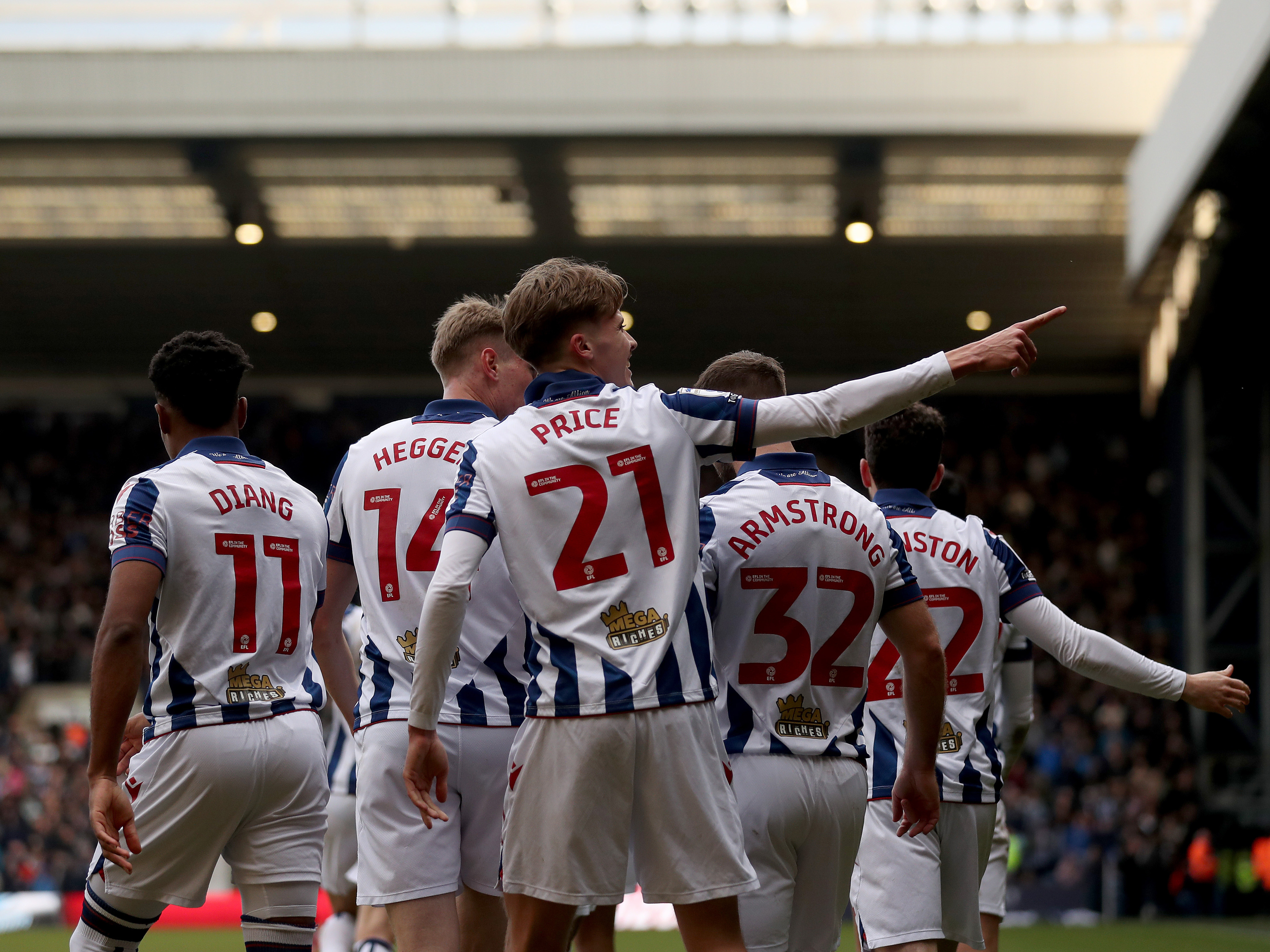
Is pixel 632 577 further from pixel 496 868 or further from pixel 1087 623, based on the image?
pixel 1087 623

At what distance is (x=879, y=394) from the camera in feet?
10.5

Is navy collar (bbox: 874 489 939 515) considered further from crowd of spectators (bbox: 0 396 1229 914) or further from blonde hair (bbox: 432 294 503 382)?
crowd of spectators (bbox: 0 396 1229 914)

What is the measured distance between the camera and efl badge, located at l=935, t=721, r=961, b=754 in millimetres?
4559

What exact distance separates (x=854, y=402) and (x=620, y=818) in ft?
3.58

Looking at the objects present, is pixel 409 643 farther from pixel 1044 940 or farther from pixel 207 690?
pixel 1044 940

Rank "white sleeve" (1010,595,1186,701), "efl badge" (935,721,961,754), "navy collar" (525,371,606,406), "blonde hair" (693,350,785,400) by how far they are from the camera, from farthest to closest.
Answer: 1. "efl badge" (935,721,961,754)
2. "white sleeve" (1010,595,1186,701)
3. "blonde hair" (693,350,785,400)
4. "navy collar" (525,371,606,406)

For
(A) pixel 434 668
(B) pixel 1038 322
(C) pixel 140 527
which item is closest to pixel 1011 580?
(B) pixel 1038 322

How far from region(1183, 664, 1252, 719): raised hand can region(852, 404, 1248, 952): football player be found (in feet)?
0.26

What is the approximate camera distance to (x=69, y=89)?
16.6 metres

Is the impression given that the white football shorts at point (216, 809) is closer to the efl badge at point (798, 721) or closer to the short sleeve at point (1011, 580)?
the efl badge at point (798, 721)

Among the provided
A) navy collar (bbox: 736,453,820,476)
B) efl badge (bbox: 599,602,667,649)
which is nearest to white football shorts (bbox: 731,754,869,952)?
efl badge (bbox: 599,602,667,649)

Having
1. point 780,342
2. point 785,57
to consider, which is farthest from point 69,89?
point 780,342

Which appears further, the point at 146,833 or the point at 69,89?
the point at 69,89

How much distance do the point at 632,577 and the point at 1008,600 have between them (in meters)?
1.87
